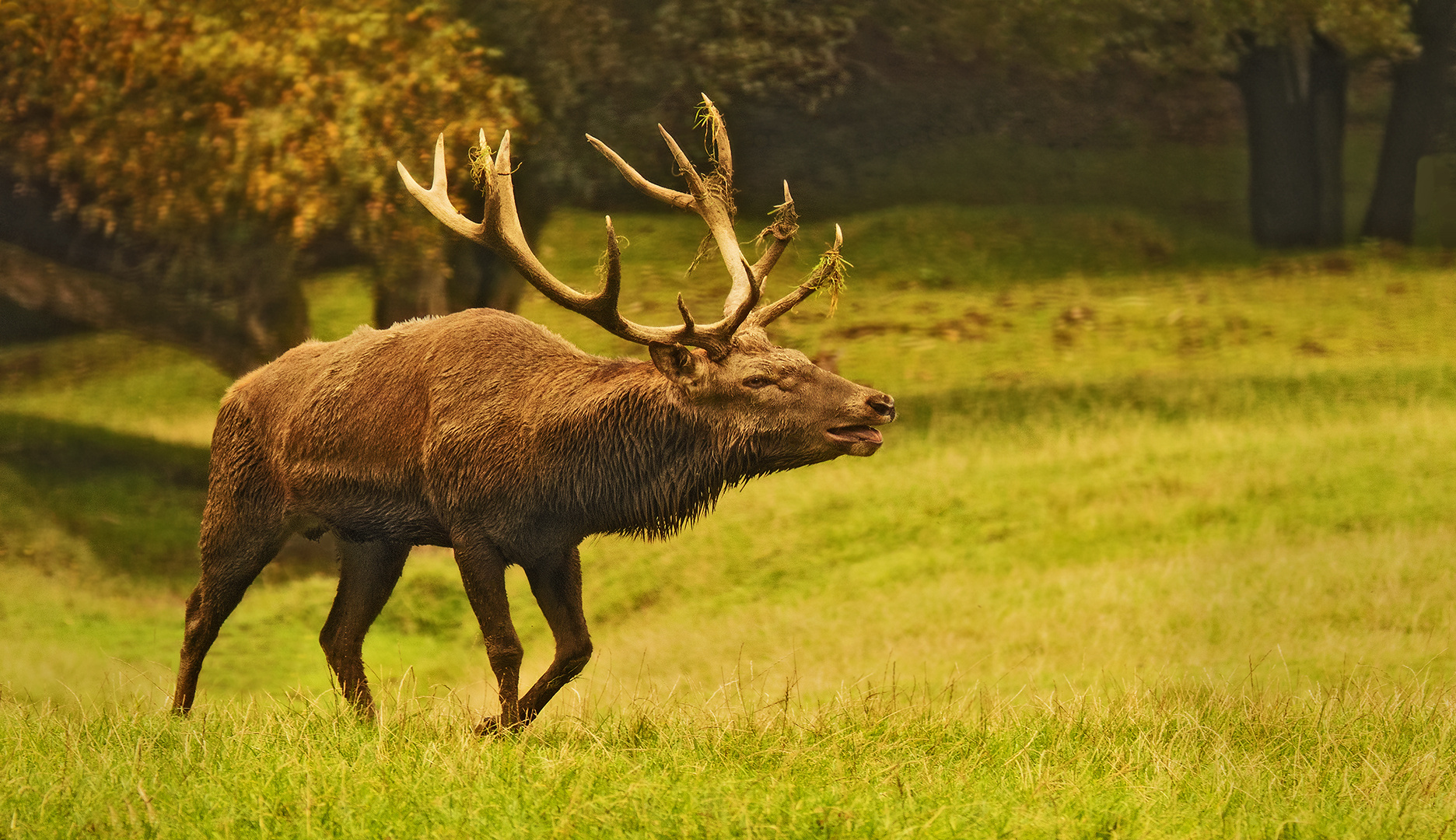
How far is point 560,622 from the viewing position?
5.88m

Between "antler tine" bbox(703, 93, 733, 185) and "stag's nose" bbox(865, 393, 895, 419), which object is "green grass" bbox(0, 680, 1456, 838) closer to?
"stag's nose" bbox(865, 393, 895, 419)

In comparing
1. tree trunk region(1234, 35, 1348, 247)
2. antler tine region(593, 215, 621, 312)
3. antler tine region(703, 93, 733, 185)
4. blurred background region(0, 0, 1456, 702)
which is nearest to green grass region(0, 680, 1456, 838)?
antler tine region(593, 215, 621, 312)

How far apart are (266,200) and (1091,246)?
10.5 meters

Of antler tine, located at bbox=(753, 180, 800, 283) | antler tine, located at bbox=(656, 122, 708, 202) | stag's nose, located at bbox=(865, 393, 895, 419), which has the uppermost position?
antler tine, located at bbox=(656, 122, 708, 202)

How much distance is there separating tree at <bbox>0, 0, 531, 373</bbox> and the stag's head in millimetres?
6376

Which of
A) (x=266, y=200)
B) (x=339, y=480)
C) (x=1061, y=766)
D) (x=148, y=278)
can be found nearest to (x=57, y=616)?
(x=148, y=278)

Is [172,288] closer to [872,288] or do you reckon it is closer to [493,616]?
[872,288]

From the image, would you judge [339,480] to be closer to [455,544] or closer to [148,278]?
[455,544]

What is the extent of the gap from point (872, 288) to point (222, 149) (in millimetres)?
7988

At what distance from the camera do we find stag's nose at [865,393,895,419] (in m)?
5.62

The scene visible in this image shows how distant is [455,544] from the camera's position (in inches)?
232

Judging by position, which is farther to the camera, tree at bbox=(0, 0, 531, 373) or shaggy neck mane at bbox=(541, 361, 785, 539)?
tree at bbox=(0, 0, 531, 373)

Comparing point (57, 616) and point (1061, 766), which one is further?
point (57, 616)

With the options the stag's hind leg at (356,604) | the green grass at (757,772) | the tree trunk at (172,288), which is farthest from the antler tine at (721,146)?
the tree trunk at (172,288)
